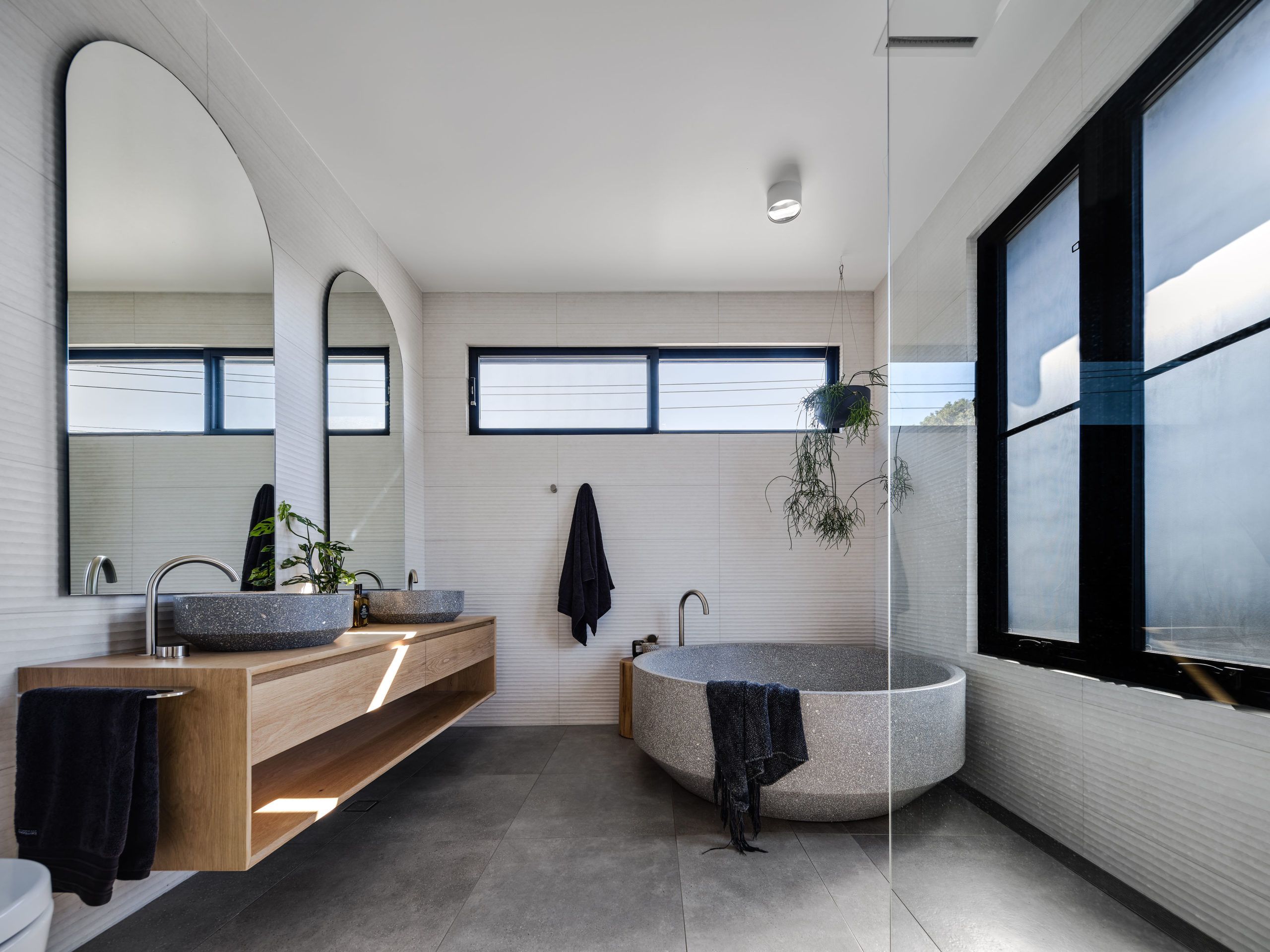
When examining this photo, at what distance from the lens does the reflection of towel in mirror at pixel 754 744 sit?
7.28 feet

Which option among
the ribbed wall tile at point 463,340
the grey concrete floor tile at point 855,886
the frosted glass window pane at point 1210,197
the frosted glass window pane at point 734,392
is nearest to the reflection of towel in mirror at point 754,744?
the grey concrete floor tile at point 855,886

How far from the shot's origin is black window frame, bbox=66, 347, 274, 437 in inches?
61.1

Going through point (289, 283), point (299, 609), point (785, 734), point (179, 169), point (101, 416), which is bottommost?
point (785, 734)

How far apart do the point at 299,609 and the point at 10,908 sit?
0.93 metres

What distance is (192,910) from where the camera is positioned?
1814mm

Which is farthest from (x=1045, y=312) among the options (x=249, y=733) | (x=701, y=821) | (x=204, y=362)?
(x=701, y=821)

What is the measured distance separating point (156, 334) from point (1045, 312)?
6.39ft

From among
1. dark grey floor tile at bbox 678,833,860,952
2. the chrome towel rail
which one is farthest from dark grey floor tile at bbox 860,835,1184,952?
the chrome towel rail

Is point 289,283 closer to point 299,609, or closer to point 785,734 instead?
point 299,609

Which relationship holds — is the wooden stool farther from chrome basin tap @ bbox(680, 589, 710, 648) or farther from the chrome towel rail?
the chrome towel rail

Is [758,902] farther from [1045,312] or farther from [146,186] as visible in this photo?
[146,186]

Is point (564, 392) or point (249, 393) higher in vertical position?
point (564, 392)

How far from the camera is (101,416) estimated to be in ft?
5.17

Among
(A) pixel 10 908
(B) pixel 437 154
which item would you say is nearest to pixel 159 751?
(A) pixel 10 908
